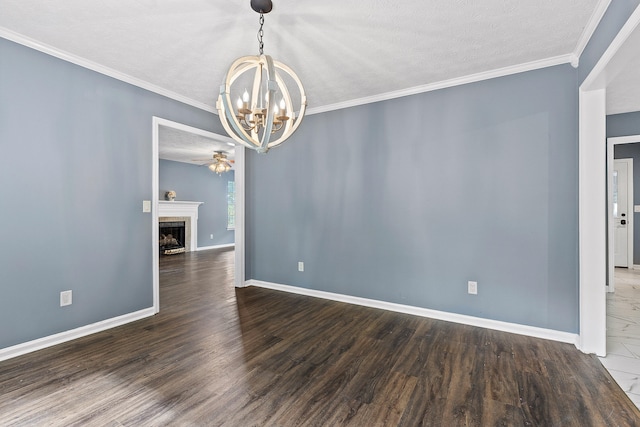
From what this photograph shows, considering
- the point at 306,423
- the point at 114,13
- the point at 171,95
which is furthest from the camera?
the point at 171,95

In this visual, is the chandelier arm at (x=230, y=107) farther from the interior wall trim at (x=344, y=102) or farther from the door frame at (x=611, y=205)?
the door frame at (x=611, y=205)

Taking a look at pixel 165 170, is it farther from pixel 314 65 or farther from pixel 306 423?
pixel 306 423

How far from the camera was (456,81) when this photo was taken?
303 cm

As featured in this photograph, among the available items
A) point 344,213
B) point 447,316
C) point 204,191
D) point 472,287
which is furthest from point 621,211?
point 204,191

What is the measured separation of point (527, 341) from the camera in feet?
8.52

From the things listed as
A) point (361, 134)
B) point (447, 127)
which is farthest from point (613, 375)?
point (361, 134)

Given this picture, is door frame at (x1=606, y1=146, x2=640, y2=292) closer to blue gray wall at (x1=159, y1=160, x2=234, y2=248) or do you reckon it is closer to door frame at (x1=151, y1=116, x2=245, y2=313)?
door frame at (x1=151, y1=116, x2=245, y2=313)

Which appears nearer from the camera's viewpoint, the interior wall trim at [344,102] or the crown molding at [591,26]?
the crown molding at [591,26]

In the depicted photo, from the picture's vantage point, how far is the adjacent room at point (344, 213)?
188cm

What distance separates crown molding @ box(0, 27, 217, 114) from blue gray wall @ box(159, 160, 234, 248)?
15.7ft

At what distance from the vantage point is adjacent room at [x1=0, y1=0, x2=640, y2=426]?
1877 mm

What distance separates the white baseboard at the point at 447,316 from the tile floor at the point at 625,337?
11.8 inches

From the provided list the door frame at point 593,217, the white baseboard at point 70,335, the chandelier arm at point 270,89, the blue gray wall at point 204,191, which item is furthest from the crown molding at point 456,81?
the blue gray wall at point 204,191

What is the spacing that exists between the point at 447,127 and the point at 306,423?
292cm
